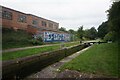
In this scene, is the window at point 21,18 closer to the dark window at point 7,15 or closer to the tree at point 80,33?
the dark window at point 7,15

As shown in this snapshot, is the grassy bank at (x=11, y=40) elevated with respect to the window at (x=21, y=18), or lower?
lower

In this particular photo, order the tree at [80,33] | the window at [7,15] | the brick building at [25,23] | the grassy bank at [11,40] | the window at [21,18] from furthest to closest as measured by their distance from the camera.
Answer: the tree at [80,33] < the window at [21,18] < the brick building at [25,23] < the window at [7,15] < the grassy bank at [11,40]

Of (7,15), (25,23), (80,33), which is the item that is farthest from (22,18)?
(80,33)

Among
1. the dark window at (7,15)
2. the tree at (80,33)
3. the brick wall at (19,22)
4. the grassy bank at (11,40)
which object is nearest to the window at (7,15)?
the dark window at (7,15)

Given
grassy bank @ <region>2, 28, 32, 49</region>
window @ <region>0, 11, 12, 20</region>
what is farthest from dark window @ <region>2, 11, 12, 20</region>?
grassy bank @ <region>2, 28, 32, 49</region>

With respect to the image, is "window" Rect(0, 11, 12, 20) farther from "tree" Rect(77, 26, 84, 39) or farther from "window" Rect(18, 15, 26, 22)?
"tree" Rect(77, 26, 84, 39)

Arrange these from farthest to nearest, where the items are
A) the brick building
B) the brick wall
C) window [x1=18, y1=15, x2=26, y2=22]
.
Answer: window [x1=18, y1=15, x2=26, y2=22] < the brick wall < the brick building

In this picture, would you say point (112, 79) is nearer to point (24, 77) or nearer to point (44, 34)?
point (24, 77)

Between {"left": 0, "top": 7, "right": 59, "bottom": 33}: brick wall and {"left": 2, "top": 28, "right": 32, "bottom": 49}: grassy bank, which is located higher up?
{"left": 0, "top": 7, "right": 59, "bottom": 33}: brick wall

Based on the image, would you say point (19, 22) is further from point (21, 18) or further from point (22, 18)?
→ point (22, 18)

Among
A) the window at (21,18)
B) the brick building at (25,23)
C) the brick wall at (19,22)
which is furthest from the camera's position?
the window at (21,18)

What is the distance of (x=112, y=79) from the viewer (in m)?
9.21

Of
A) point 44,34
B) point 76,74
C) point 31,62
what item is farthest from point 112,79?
point 44,34

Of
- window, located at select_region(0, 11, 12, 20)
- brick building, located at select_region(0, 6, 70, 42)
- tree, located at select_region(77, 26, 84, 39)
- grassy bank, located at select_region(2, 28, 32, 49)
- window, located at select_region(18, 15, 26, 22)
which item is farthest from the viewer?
tree, located at select_region(77, 26, 84, 39)
